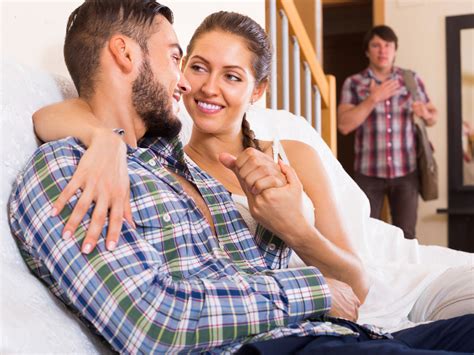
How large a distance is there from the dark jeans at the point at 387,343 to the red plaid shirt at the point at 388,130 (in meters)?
2.94

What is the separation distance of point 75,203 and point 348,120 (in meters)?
3.22

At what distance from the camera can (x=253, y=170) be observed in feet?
3.95

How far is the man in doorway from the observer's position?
13.2 ft

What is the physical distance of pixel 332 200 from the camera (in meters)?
1.54

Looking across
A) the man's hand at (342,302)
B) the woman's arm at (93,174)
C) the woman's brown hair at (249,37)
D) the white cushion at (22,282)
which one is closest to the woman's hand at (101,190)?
the woman's arm at (93,174)

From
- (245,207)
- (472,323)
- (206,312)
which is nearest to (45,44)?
(245,207)

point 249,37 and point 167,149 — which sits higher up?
point 249,37

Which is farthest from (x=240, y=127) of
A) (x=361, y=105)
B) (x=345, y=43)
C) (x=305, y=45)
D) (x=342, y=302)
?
(x=345, y=43)

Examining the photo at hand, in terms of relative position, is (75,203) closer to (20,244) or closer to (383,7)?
(20,244)

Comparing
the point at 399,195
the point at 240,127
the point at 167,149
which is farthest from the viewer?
the point at 399,195

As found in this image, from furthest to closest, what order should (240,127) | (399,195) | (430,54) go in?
(430,54) → (399,195) → (240,127)

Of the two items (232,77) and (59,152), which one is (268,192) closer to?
(59,152)

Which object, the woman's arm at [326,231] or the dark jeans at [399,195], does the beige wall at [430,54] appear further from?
the woman's arm at [326,231]

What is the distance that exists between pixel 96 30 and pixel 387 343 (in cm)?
71
